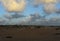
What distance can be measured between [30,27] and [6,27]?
17.4ft

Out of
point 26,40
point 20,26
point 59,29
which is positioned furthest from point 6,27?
point 26,40

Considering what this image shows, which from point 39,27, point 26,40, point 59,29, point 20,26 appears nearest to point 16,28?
point 20,26

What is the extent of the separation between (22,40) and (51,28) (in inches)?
884

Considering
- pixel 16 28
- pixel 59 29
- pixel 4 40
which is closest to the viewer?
pixel 4 40

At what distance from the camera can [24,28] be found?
49.0 meters

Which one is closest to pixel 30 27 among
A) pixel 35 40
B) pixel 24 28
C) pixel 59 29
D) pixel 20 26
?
pixel 24 28

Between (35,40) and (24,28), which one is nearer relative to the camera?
(35,40)

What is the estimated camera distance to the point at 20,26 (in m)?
45.2

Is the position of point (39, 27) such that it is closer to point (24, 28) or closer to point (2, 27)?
point (24, 28)

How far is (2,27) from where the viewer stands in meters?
47.2

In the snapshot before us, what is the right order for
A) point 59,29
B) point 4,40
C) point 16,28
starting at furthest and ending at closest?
point 16,28 < point 59,29 < point 4,40

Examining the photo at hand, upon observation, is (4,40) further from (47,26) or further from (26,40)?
(47,26)

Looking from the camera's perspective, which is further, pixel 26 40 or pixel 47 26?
pixel 47 26

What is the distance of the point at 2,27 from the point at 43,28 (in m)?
8.78
